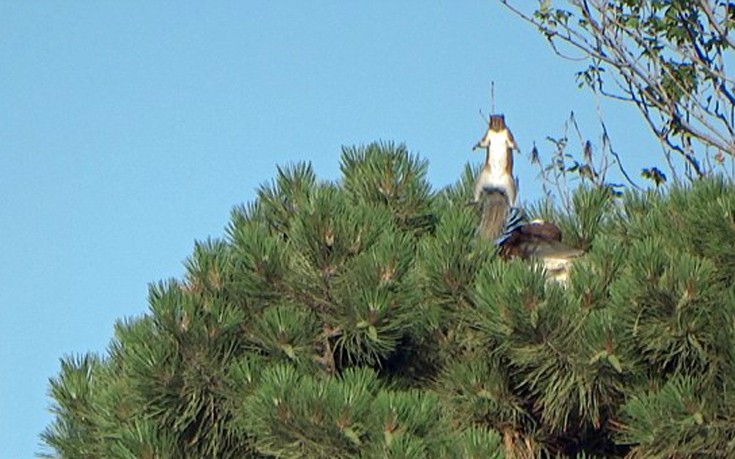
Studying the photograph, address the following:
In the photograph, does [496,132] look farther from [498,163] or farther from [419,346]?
[419,346]

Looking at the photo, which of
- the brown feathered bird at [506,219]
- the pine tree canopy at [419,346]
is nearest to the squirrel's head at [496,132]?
the brown feathered bird at [506,219]

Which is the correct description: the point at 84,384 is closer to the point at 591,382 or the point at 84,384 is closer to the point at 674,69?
the point at 591,382

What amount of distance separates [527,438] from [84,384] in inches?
81.0

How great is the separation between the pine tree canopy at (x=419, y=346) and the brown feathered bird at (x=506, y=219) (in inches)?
17.9

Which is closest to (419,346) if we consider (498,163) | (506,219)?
(506,219)

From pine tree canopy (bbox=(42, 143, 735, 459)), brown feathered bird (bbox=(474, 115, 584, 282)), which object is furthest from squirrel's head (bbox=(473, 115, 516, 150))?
pine tree canopy (bbox=(42, 143, 735, 459))

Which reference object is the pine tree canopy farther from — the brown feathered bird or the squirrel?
the squirrel

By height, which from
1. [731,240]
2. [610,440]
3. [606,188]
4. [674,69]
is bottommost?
[610,440]

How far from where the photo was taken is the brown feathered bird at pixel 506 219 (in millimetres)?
8602

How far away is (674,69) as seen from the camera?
1302cm

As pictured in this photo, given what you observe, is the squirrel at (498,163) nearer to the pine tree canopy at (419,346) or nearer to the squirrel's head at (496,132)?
the squirrel's head at (496,132)

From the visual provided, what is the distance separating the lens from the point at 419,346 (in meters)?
7.99

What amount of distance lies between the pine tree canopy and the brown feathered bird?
17.9 inches

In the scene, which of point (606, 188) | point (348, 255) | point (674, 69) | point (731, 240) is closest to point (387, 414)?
point (348, 255)
